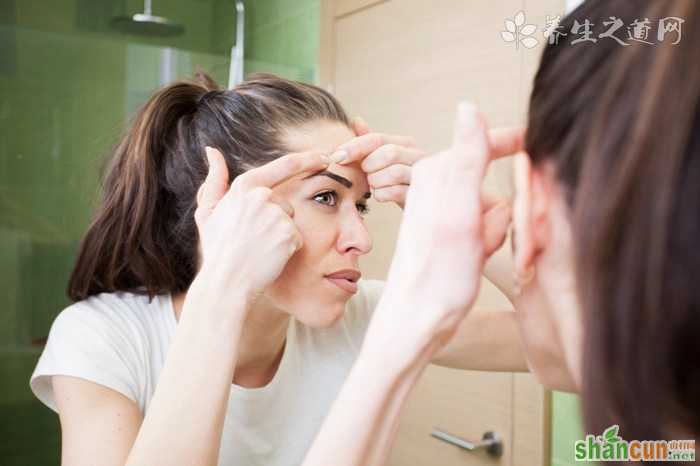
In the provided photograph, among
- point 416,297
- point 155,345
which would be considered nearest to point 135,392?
point 155,345

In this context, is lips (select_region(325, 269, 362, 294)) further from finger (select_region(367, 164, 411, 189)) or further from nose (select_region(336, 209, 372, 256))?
finger (select_region(367, 164, 411, 189))

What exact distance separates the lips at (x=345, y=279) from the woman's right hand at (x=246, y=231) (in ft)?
0.39

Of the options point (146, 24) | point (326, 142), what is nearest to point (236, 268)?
point (326, 142)

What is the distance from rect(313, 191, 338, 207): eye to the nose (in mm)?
28

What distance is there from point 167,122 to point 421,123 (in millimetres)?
649

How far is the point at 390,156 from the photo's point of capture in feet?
2.69

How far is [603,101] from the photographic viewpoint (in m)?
0.39

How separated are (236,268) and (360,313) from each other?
454 mm

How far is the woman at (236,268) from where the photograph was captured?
0.73 m

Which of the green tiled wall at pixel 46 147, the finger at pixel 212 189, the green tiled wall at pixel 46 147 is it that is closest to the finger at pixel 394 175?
the finger at pixel 212 189

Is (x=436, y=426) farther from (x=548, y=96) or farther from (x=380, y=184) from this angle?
(x=548, y=96)

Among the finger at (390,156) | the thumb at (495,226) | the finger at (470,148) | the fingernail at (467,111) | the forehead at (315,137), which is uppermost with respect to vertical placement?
the forehead at (315,137)

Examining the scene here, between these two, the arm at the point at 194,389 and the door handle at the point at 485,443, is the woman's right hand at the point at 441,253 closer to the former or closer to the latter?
the arm at the point at 194,389

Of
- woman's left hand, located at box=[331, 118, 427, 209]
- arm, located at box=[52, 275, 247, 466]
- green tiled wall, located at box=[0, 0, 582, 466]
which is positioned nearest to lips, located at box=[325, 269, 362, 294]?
woman's left hand, located at box=[331, 118, 427, 209]
